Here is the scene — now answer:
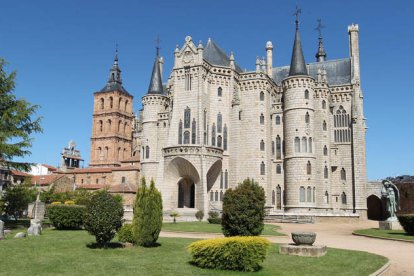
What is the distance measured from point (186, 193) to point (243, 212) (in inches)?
1258

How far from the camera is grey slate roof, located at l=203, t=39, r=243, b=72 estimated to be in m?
50.2

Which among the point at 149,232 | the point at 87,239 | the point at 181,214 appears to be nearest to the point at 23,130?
the point at 87,239

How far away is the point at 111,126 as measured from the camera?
8138 centimetres

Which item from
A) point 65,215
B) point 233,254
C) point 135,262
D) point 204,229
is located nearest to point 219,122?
point 204,229

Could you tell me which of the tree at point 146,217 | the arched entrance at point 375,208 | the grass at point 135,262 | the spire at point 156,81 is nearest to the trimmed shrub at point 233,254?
the grass at point 135,262

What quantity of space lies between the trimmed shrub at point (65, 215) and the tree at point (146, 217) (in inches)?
344

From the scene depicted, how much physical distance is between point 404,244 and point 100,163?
6814cm

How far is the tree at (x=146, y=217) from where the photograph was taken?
16516 mm

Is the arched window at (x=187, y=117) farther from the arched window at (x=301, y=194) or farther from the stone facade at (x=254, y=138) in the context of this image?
the arched window at (x=301, y=194)

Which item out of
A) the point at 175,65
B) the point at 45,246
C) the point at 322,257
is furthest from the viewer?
the point at 175,65

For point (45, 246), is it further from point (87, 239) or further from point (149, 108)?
point (149, 108)

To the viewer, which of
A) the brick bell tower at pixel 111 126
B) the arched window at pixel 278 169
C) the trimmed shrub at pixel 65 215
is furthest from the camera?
the brick bell tower at pixel 111 126

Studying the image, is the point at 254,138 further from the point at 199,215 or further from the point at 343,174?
the point at 199,215

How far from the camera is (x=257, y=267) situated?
12133mm
